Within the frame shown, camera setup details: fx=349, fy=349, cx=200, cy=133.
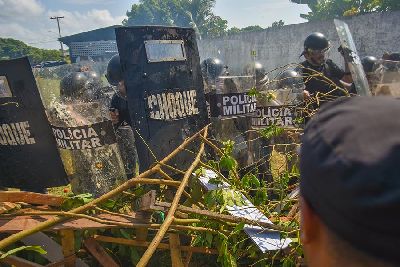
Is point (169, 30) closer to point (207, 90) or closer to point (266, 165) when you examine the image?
point (207, 90)

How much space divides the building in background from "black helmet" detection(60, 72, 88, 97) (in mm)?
32790

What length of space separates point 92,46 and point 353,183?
1917 inches

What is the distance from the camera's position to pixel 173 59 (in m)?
4.21

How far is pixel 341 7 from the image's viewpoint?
31.8 metres

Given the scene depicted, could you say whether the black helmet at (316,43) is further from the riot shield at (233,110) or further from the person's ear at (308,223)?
the person's ear at (308,223)

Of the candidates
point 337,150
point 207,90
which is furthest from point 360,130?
point 207,90

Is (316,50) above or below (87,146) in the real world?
above

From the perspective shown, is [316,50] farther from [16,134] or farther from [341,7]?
[341,7]

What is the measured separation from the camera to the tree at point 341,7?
70.4 ft

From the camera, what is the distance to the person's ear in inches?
28.0

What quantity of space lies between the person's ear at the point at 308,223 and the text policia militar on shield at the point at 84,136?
11.2 feet

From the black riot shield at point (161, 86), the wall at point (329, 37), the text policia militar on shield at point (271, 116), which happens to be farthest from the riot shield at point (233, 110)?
the wall at point (329, 37)

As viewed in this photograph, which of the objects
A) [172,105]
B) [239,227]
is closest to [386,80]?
[172,105]

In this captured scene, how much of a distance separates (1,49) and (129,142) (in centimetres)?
4815
